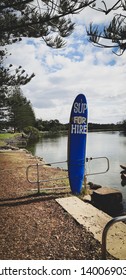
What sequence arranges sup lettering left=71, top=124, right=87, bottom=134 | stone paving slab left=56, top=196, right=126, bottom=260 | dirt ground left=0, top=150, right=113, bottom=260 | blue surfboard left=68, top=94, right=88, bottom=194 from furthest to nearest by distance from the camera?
sup lettering left=71, top=124, right=87, bottom=134, blue surfboard left=68, top=94, right=88, bottom=194, stone paving slab left=56, top=196, right=126, bottom=260, dirt ground left=0, top=150, right=113, bottom=260

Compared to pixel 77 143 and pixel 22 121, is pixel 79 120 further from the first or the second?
pixel 22 121

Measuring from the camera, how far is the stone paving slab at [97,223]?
4520mm

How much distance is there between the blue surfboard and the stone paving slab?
1.12 m

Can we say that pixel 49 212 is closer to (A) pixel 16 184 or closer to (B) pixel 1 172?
(A) pixel 16 184

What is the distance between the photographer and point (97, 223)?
220 inches

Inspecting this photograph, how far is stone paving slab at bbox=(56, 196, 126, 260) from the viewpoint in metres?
4.52

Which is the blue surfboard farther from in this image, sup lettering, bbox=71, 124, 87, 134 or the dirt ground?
the dirt ground

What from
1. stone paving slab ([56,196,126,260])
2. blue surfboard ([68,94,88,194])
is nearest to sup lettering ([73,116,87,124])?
blue surfboard ([68,94,88,194])

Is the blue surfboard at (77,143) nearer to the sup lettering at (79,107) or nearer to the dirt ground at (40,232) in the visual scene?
the sup lettering at (79,107)

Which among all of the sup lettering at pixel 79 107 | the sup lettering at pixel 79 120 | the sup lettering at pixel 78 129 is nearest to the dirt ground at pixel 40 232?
the sup lettering at pixel 78 129

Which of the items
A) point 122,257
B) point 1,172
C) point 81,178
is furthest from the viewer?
point 1,172

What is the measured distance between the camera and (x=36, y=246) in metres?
4.48
